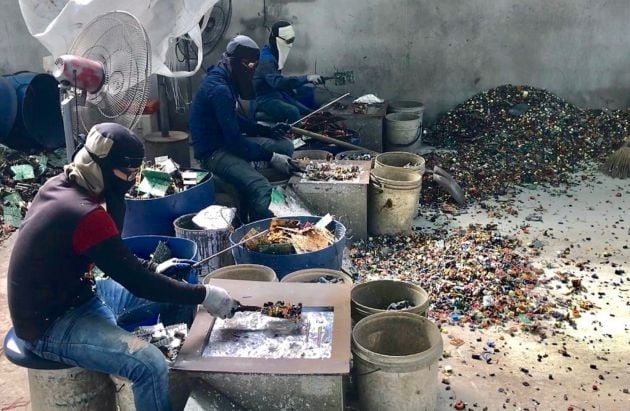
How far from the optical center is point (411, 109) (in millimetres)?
8828

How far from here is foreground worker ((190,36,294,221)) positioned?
5801mm

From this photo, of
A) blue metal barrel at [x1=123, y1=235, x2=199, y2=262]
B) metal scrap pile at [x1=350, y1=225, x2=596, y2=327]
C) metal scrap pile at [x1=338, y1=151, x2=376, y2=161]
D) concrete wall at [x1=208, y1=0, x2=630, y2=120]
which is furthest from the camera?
concrete wall at [x1=208, y1=0, x2=630, y2=120]

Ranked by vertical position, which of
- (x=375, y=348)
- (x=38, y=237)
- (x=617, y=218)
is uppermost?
(x=38, y=237)

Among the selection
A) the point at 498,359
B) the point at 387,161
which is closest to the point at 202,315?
the point at 498,359

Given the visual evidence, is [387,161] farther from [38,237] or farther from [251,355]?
[38,237]

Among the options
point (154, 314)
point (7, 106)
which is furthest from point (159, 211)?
point (7, 106)

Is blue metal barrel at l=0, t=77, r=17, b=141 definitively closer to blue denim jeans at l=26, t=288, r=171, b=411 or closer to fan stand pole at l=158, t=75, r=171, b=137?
fan stand pole at l=158, t=75, r=171, b=137

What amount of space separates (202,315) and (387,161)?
3.82 meters

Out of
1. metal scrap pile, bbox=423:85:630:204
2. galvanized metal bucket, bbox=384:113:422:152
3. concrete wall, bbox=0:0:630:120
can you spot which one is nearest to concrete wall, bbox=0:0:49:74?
→ concrete wall, bbox=0:0:630:120

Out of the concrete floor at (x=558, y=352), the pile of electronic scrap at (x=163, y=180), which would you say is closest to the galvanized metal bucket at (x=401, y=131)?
the concrete floor at (x=558, y=352)

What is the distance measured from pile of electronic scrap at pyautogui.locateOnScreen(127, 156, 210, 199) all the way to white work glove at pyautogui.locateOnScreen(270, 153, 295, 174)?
783mm

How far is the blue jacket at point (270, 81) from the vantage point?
25.8 feet

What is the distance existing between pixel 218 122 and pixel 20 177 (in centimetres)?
325

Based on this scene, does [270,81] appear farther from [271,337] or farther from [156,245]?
[271,337]
